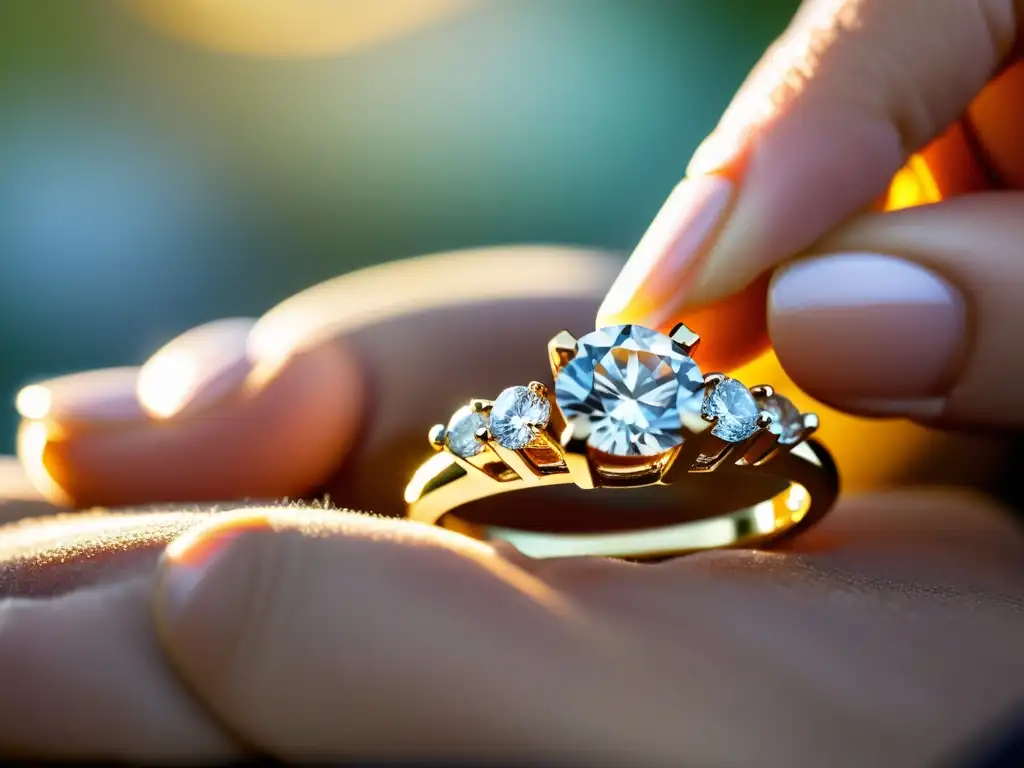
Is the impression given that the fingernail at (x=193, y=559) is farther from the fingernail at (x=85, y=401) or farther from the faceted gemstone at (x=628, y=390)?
the fingernail at (x=85, y=401)

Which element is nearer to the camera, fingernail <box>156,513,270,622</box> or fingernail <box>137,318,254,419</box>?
fingernail <box>156,513,270,622</box>

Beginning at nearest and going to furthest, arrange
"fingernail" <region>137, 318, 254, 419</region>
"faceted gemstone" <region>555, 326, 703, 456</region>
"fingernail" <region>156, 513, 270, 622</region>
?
"fingernail" <region>156, 513, 270, 622</region> → "faceted gemstone" <region>555, 326, 703, 456</region> → "fingernail" <region>137, 318, 254, 419</region>

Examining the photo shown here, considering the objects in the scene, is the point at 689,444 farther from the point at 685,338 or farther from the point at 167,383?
the point at 167,383

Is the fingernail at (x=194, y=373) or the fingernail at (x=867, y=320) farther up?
the fingernail at (x=194, y=373)

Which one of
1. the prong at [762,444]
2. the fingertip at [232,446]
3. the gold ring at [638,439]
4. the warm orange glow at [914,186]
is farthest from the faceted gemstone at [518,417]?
the warm orange glow at [914,186]

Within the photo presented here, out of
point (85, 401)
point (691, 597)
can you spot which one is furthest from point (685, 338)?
point (85, 401)

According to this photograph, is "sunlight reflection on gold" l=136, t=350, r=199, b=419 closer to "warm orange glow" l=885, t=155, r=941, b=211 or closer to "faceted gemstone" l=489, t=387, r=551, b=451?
"faceted gemstone" l=489, t=387, r=551, b=451

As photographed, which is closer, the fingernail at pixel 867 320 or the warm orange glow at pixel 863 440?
the fingernail at pixel 867 320

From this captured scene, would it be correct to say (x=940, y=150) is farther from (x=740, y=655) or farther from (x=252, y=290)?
(x=252, y=290)

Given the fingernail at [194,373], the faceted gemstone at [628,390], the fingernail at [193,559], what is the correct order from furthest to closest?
the fingernail at [194,373]
the faceted gemstone at [628,390]
the fingernail at [193,559]

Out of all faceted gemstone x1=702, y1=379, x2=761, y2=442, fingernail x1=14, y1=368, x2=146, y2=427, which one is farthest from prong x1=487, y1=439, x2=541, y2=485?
fingernail x1=14, y1=368, x2=146, y2=427
